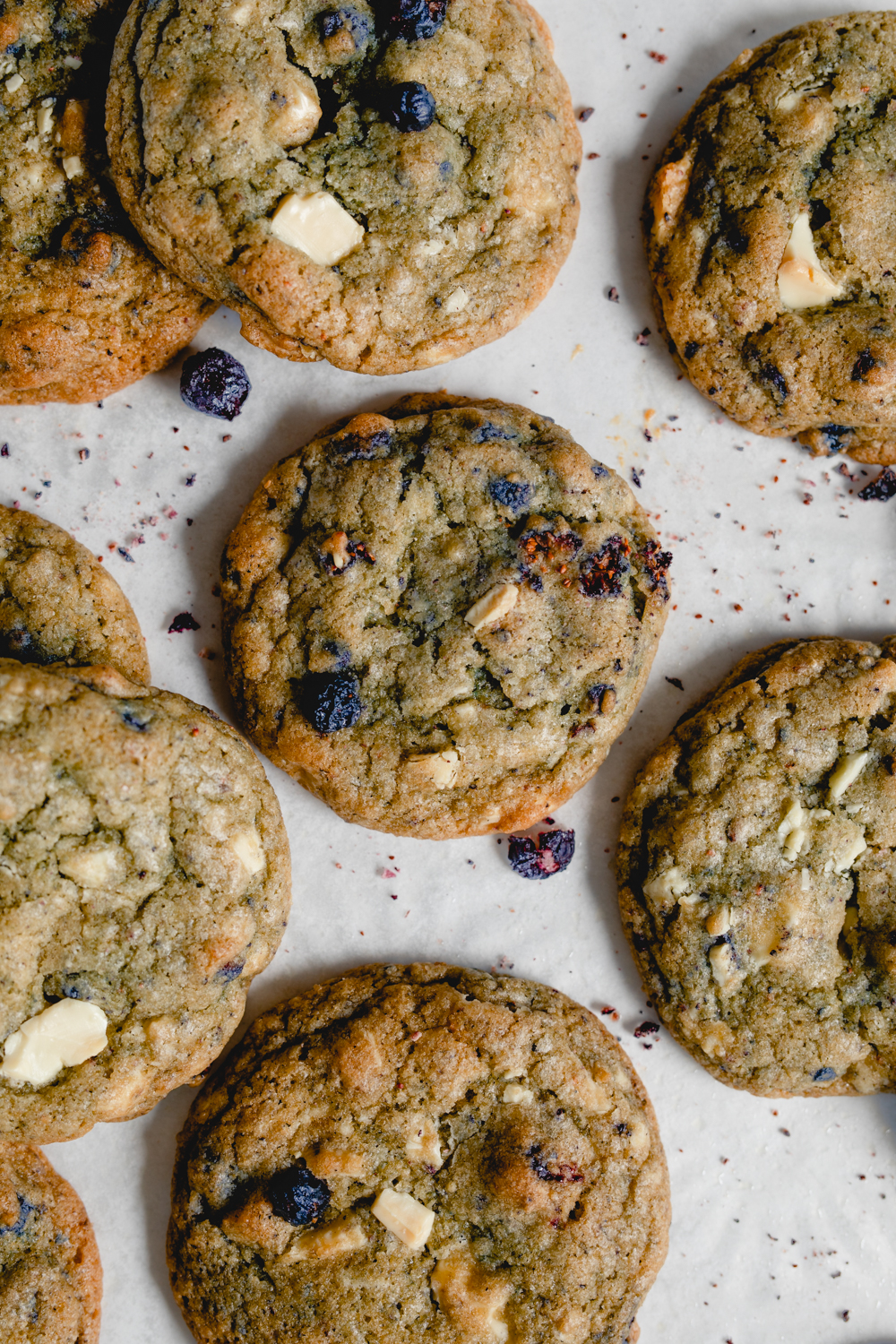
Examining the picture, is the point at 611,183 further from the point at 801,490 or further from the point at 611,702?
the point at 611,702

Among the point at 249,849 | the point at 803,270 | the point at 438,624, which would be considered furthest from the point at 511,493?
the point at 249,849

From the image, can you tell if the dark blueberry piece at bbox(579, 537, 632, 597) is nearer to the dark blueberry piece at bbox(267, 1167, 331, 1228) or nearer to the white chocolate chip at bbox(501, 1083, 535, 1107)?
the white chocolate chip at bbox(501, 1083, 535, 1107)

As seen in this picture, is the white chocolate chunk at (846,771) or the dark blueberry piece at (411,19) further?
the white chocolate chunk at (846,771)

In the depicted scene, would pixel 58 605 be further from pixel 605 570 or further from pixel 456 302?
pixel 605 570

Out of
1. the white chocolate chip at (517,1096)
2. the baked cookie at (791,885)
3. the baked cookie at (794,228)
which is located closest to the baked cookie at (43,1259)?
the white chocolate chip at (517,1096)

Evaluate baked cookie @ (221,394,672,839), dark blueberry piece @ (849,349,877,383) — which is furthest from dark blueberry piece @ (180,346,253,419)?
dark blueberry piece @ (849,349,877,383)

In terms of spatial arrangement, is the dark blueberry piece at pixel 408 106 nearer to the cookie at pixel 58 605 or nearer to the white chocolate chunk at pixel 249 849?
the cookie at pixel 58 605

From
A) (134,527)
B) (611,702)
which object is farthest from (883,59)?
(134,527)
